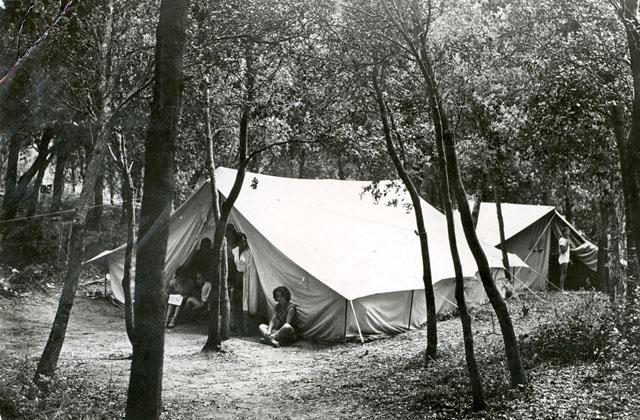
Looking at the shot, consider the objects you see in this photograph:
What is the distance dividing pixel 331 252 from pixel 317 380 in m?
4.59

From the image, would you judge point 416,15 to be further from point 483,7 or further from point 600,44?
point 600,44

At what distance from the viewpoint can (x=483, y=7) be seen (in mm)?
8586

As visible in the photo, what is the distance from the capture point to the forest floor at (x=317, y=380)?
20.7 ft

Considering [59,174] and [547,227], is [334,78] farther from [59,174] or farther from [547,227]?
[59,174]

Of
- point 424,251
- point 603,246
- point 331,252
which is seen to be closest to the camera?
point 424,251

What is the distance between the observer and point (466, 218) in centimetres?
638

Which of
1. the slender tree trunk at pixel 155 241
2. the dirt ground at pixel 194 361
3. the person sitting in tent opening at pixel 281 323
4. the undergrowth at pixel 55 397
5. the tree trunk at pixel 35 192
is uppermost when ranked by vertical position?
the tree trunk at pixel 35 192

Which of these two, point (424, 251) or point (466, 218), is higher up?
point (466, 218)

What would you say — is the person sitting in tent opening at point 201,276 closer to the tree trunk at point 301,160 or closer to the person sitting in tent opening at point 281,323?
the person sitting in tent opening at point 281,323

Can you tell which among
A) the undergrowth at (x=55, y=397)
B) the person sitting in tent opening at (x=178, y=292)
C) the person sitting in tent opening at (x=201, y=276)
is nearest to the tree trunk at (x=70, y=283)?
the undergrowth at (x=55, y=397)

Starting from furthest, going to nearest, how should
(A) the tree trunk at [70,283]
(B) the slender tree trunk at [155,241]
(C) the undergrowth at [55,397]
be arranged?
1. (A) the tree trunk at [70,283]
2. (C) the undergrowth at [55,397]
3. (B) the slender tree trunk at [155,241]

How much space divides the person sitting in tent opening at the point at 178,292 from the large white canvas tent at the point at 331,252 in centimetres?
39

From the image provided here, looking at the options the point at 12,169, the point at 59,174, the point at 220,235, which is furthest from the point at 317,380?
the point at 59,174

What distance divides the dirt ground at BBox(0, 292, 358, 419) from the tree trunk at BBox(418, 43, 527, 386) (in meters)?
2.15
